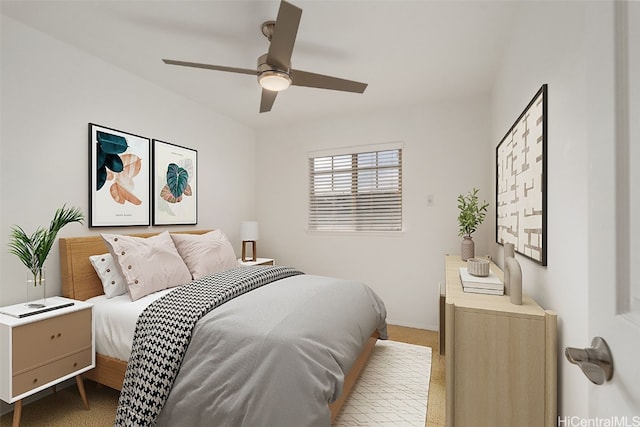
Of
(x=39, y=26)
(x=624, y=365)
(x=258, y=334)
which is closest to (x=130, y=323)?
(x=258, y=334)

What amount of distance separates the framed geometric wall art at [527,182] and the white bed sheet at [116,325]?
2383 millimetres

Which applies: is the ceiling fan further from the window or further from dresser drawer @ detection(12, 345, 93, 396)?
dresser drawer @ detection(12, 345, 93, 396)

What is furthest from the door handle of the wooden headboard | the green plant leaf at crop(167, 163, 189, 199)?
the green plant leaf at crop(167, 163, 189, 199)

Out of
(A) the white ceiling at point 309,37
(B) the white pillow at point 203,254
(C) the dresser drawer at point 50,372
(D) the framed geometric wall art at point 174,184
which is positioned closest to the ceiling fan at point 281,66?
(A) the white ceiling at point 309,37

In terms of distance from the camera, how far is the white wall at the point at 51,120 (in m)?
2.06

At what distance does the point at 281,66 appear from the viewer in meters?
1.98

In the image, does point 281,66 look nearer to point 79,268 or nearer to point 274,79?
point 274,79

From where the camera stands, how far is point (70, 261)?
2.27 metres

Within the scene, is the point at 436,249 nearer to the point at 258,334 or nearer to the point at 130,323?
the point at 258,334

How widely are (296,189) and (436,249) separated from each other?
2.02 m

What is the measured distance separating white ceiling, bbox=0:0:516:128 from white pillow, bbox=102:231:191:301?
1.53m

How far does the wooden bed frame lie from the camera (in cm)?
202

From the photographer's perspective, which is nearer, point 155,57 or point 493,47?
point 493,47

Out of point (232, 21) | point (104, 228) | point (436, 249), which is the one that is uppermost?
point (232, 21)
